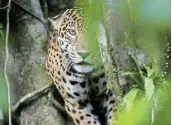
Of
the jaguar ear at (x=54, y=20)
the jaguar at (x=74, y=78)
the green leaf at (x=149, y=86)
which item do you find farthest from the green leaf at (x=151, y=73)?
the jaguar ear at (x=54, y=20)

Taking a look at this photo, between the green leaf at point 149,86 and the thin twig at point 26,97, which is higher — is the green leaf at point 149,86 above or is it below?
above

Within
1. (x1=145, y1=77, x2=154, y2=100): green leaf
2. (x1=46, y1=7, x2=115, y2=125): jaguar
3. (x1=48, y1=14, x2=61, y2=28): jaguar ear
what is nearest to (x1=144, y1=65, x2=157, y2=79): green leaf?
(x1=145, y1=77, x2=154, y2=100): green leaf

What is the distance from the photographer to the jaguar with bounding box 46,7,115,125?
1.16 meters

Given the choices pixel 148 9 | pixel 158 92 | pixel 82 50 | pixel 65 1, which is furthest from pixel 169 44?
pixel 148 9

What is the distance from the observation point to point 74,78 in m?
1.19

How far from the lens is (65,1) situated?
1.18m

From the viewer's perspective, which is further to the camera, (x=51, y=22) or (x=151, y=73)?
(x=51, y=22)

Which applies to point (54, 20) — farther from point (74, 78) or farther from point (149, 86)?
point (149, 86)

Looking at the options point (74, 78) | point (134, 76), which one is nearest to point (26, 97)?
point (74, 78)

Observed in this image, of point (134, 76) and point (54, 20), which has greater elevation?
point (54, 20)

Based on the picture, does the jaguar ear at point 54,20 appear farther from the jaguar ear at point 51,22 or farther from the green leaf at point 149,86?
the green leaf at point 149,86

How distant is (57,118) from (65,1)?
33 cm

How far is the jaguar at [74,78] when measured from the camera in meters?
1.16

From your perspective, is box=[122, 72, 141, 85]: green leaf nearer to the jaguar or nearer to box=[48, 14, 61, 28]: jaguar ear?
the jaguar
